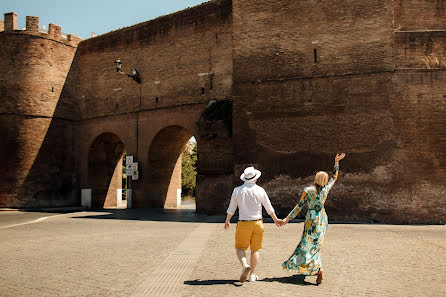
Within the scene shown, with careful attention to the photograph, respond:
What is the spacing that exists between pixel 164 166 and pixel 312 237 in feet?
53.3

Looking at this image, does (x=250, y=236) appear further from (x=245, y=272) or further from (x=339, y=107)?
(x=339, y=107)

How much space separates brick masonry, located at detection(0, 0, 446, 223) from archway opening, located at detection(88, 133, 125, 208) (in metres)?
3.28

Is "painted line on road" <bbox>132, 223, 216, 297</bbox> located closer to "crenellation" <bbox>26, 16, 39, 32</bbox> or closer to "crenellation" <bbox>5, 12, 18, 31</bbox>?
"crenellation" <bbox>26, 16, 39, 32</bbox>

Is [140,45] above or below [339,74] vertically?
above

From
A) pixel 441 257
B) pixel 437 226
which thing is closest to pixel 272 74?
pixel 437 226

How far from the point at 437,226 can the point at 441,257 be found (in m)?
6.50

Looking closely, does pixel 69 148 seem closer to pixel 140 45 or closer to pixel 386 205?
pixel 140 45

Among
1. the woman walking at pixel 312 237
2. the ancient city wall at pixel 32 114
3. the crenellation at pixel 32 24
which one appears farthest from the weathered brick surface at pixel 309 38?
the crenellation at pixel 32 24

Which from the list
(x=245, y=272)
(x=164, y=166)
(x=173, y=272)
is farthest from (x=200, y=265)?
(x=164, y=166)

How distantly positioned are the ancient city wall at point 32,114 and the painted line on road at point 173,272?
15.5m

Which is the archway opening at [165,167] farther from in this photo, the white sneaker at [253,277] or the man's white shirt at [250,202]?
the white sneaker at [253,277]

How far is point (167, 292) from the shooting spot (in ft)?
16.0

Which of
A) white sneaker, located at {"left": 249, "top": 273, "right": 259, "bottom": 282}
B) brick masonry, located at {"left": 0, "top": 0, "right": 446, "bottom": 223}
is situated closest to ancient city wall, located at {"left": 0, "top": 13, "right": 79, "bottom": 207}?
brick masonry, located at {"left": 0, "top": 0, "right": 446, "bottom": 223}

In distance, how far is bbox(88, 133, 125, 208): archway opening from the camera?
75.6 ft
